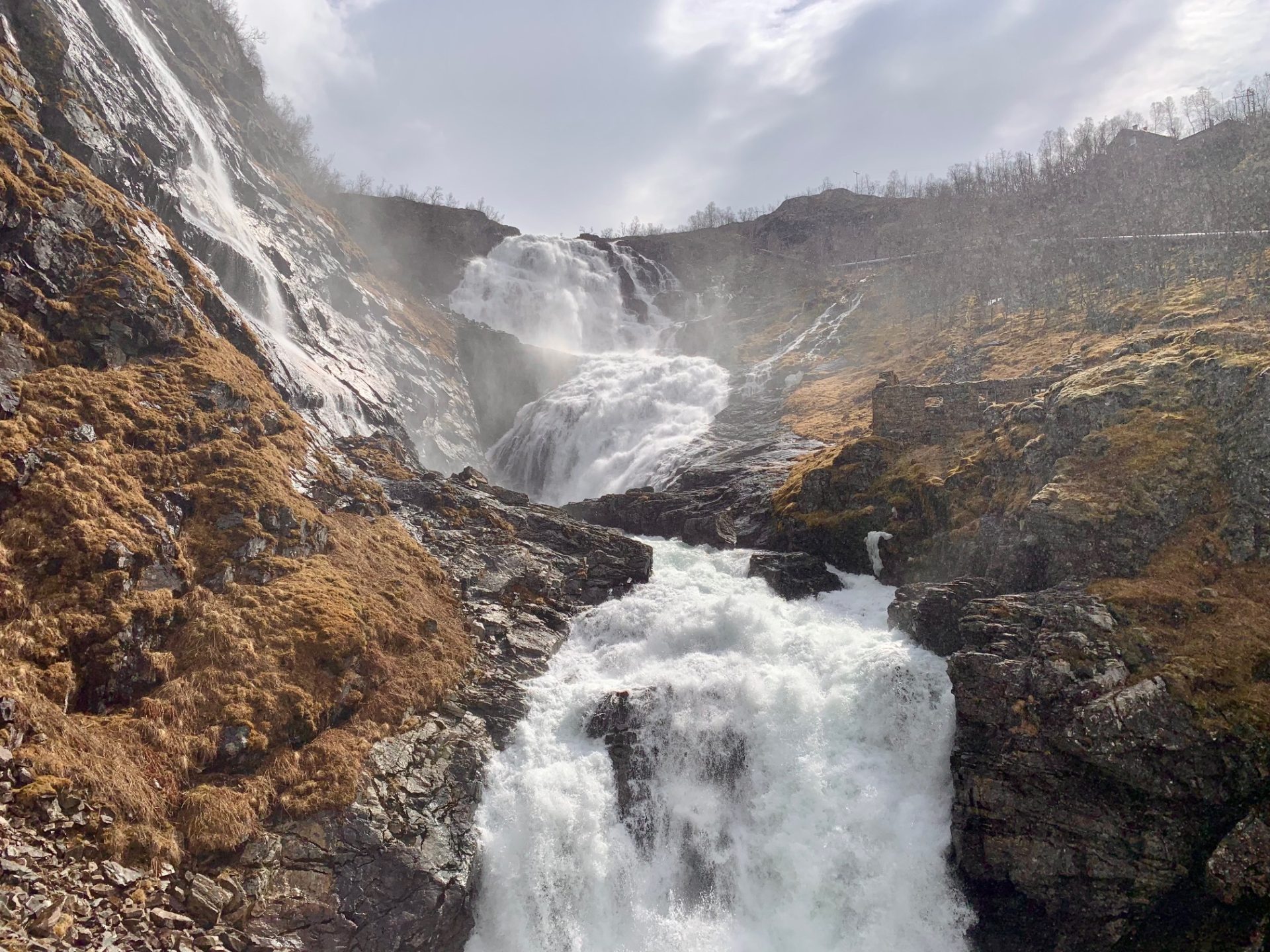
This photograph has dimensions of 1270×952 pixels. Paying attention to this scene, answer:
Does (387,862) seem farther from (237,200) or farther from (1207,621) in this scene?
(237,200)

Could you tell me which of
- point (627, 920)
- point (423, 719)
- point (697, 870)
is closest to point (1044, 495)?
point (697, 870)

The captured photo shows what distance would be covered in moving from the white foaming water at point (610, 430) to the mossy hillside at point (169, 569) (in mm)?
21591

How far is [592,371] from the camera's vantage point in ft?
201

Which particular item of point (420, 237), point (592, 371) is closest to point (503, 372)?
point (592, 371)

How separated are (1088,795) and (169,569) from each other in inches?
892

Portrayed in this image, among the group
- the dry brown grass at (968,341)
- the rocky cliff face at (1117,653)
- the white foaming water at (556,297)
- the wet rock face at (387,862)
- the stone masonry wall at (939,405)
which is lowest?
the wet rock face at (387,862)

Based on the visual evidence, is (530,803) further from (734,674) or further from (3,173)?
(3,173)

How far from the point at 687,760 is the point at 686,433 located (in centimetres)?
3053

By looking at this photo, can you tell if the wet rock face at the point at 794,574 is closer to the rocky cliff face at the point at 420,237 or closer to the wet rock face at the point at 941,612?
the wet rock face at the point at 941,612

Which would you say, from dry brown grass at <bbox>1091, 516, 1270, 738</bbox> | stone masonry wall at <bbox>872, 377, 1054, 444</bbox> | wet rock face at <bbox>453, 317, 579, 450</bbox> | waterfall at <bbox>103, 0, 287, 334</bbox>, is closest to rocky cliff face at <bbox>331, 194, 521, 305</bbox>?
wet rock face at <bbox>453, 317, 579, 450</bbox>

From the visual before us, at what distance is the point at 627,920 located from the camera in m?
16.2

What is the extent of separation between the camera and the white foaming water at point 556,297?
7562 centimetres

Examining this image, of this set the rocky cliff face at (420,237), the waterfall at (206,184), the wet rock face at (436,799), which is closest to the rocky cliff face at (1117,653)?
the wet rock face at (436,799)

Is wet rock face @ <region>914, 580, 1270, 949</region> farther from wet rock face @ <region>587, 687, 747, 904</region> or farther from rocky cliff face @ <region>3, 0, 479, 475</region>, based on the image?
rocky cliff face @ <region>3, 0, 479, 475</region>
